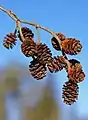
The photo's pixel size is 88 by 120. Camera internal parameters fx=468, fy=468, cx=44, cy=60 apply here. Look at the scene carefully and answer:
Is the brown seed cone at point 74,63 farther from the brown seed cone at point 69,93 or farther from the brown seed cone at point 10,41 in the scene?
the brown seed cone at point 10,41

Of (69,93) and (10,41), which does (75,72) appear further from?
(10,41)

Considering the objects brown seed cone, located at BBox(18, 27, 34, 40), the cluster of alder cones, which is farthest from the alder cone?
brown seed cone, located at BBox(18, 27, 34, 40)

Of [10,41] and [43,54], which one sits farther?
[10,41]

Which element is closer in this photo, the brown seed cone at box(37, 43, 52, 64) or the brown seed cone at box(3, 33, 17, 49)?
the brown seed cone at box(37, 43, 52, 64)

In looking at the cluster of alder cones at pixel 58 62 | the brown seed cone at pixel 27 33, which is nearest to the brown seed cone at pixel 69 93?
the cluster of alder cones at pixel 58 62

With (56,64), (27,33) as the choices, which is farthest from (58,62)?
(27,33)

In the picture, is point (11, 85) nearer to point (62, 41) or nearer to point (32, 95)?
point (32, 95)

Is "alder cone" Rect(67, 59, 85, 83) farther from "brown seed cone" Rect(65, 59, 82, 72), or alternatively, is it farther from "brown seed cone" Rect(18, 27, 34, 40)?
"brown seed cone" Rect(18, 27, 34, 40)
